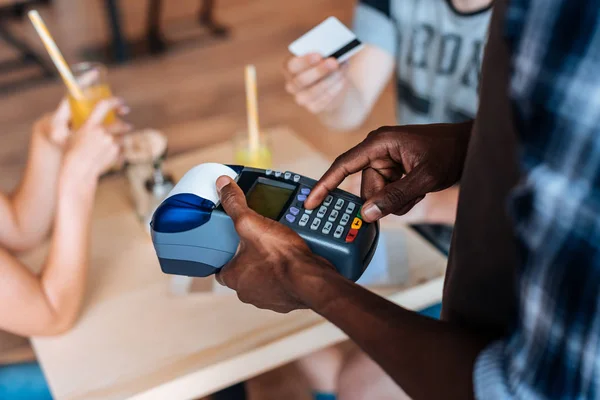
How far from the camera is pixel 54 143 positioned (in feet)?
3.17

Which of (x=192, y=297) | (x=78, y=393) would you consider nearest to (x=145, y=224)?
(x=192, y=297)

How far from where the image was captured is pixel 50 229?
934mm

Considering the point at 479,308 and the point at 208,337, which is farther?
the point at 208,337

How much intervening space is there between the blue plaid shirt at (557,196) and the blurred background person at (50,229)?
58 centimetres

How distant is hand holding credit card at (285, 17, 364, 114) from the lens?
74cm

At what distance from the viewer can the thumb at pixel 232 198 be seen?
0.45m

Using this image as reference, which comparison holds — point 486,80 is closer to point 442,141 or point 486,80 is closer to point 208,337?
point 442,141

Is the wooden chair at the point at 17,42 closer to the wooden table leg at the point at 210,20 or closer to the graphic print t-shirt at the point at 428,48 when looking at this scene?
the wooden table leg at the point at 210,20

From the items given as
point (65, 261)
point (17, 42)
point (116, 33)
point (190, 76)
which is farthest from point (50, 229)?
point (17, 42)

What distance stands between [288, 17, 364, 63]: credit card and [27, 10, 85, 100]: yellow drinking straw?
39 centimetres

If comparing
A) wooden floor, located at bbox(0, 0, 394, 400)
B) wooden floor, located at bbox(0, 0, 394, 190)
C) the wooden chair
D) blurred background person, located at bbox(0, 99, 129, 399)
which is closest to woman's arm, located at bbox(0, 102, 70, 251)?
blurred background person, located at bbox(0, 99, 129, 399)

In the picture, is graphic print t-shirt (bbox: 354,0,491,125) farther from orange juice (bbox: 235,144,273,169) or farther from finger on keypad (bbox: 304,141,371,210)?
finger on keypad (bbox: 304,141,371,210)

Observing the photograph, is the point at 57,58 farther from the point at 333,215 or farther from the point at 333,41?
the point at 333,215

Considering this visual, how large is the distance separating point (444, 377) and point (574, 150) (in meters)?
0.16
